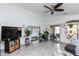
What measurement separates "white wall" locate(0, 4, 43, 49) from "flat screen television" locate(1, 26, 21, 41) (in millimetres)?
489

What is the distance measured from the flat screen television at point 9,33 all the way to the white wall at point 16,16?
49 centimetres

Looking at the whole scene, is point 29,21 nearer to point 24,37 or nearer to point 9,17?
point 24,37

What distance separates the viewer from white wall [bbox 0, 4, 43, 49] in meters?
5.75

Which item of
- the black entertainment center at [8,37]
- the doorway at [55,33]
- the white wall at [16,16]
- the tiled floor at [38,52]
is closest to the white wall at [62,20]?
the doorway at [55,33]

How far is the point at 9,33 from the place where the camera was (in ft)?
18.3

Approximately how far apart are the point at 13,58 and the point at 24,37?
676 cm

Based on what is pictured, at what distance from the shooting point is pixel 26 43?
735 centimetres

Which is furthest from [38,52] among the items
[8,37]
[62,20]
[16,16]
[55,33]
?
→ [55,33]

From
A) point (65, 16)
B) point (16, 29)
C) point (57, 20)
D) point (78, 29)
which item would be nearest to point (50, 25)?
point (57, 20)

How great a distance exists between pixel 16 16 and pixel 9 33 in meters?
1.61

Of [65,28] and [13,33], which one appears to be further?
[65,28]

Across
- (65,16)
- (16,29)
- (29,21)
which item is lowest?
(16,29)

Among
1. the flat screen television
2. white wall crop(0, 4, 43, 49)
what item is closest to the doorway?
white wall crop(0, 4, 43, 49)

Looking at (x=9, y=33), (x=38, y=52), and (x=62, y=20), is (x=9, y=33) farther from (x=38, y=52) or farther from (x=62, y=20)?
(x=62, y=20)
